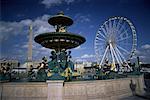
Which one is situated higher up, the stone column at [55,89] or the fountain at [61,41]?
the fountain at [61,41]

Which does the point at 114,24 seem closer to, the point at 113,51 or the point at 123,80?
the point at 113,51

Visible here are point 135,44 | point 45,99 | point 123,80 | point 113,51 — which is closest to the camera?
point 45,99

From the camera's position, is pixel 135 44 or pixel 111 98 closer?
pixel 111 98

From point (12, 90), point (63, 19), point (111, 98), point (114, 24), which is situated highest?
point (114, 24)

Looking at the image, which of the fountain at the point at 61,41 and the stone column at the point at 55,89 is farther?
the fountain at the point at 61,41

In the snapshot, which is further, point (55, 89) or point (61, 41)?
point (61, 41)

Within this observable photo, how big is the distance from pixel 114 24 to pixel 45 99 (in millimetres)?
16387

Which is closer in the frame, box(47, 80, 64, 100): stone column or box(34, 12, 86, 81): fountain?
box(47, 80, 64, 100): stone column

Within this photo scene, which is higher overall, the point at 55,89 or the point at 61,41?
the point at 61,41

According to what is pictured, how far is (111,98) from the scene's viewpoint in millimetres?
8703

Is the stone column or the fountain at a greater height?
the fountain

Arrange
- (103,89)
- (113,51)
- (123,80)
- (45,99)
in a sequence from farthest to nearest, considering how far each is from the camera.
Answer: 1. (113,51)
2. (123,80)
3. (103,89)
4. (45,99)

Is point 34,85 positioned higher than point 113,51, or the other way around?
point 113,51

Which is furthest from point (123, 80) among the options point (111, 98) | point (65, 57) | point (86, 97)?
point (65, 57)
